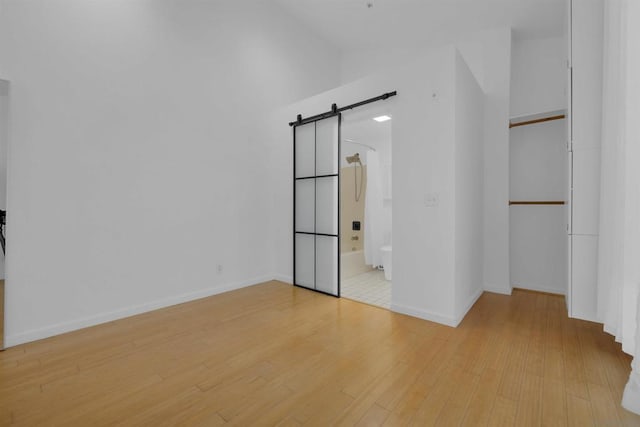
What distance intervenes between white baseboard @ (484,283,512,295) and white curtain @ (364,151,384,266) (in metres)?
1.55

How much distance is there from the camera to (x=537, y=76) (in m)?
3.61

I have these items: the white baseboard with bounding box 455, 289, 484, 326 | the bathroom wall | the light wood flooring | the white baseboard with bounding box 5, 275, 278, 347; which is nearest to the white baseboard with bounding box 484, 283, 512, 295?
the white baseboard with bounding box 455, 289, 484, 326

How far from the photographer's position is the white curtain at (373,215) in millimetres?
4691

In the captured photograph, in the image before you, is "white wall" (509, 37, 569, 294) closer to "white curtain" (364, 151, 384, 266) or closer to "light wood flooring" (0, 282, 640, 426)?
"light wood flooring" (0, 282, 640, 426)

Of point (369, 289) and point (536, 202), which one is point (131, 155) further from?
point (536, 202)

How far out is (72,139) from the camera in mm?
2420

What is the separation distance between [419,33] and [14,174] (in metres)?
4.69

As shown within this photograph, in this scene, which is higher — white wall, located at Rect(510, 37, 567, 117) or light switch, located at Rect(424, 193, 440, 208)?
white wall, located at Rect(510, 37, 567, 117)

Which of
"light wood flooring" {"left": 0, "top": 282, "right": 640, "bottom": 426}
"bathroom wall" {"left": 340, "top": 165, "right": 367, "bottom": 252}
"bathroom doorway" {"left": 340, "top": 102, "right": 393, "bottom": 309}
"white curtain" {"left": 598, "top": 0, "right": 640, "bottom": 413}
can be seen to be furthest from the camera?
"bathroom wall" {"left": 340, "top": 165, "right": 367, "bottom": 252}

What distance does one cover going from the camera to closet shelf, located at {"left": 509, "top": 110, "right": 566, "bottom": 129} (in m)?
3.34

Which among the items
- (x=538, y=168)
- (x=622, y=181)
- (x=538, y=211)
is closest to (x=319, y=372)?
(x=622, y=181)

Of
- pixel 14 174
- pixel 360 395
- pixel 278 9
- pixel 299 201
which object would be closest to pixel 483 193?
pixel 299 201

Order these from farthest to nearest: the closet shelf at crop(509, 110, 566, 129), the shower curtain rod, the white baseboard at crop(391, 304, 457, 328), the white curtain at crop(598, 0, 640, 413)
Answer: the closet shelf at crop(509, 110, 566, 129) → the shower curtain rod → the white baseboard at crop(391, 304, 457, 328) → the white curtain at crop(598, 0, 640, 413)

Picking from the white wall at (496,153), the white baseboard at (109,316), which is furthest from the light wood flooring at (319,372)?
the white wall at (496,153)
